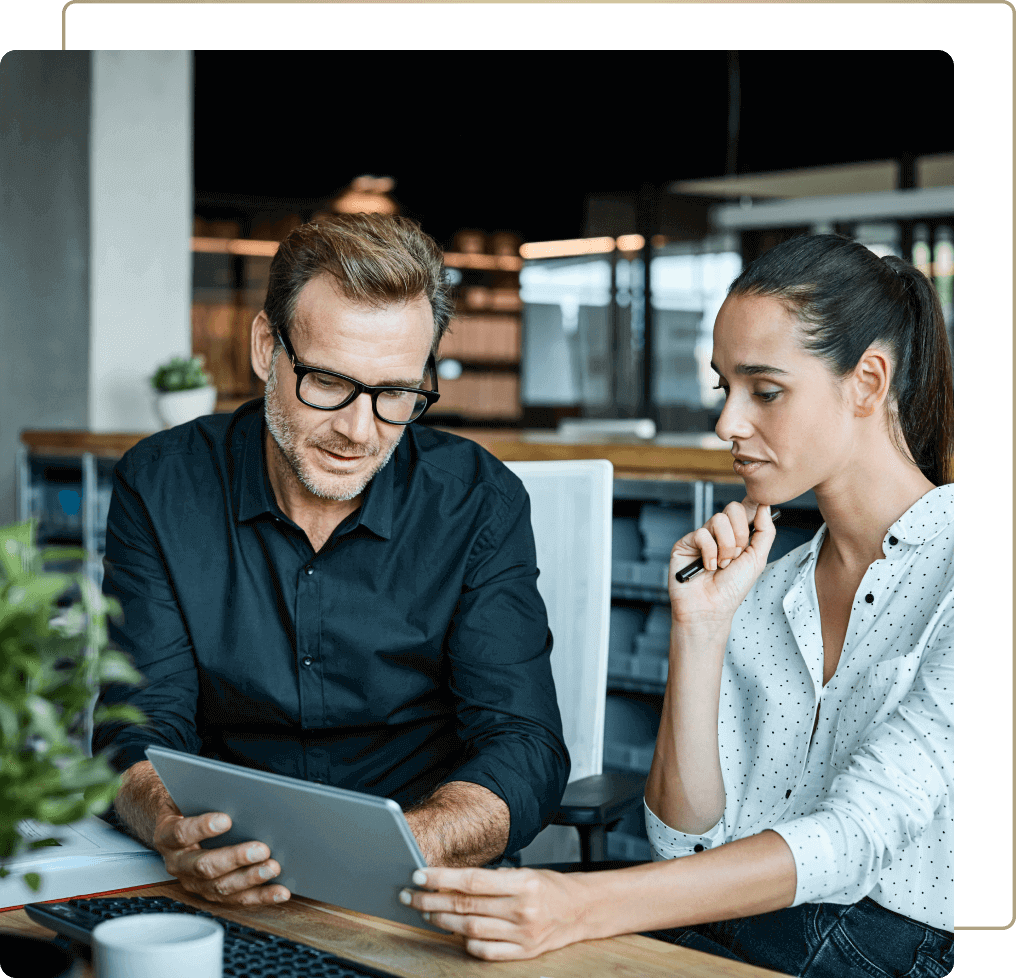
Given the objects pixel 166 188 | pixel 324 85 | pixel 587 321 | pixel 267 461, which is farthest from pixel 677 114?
pixel 267 461

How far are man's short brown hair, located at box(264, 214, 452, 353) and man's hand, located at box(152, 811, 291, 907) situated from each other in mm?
692

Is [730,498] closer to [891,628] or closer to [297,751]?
[891,628]

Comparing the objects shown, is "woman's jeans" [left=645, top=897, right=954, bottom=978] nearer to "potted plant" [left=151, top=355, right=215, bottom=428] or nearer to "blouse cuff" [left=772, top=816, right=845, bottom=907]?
"blouse cuff" [left=772, top=816, right=845, bottom=907]

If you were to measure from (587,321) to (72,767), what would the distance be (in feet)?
26.8

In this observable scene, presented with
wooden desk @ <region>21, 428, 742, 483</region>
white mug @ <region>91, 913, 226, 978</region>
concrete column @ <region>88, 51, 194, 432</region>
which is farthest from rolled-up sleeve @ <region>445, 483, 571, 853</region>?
concrete column @ <region>88, 51, 194, 432</region>

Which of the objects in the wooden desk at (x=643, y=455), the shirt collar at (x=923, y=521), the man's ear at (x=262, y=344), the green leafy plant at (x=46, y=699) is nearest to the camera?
the green leafy plant at (x=46, y=699)

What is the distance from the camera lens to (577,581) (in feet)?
5.59

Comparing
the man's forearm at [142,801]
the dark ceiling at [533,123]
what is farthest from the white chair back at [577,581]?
the dark ceiling at [533,123]

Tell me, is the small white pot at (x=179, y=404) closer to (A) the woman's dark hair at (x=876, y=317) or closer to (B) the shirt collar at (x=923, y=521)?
(A) the woman's dark hair at (x=876, y=317)

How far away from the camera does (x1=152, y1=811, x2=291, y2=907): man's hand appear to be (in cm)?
91

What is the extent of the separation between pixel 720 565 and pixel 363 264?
581mm

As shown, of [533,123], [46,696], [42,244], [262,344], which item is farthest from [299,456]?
[533,123]

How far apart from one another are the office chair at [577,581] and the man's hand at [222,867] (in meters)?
0.81

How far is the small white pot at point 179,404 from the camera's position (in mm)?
3771
